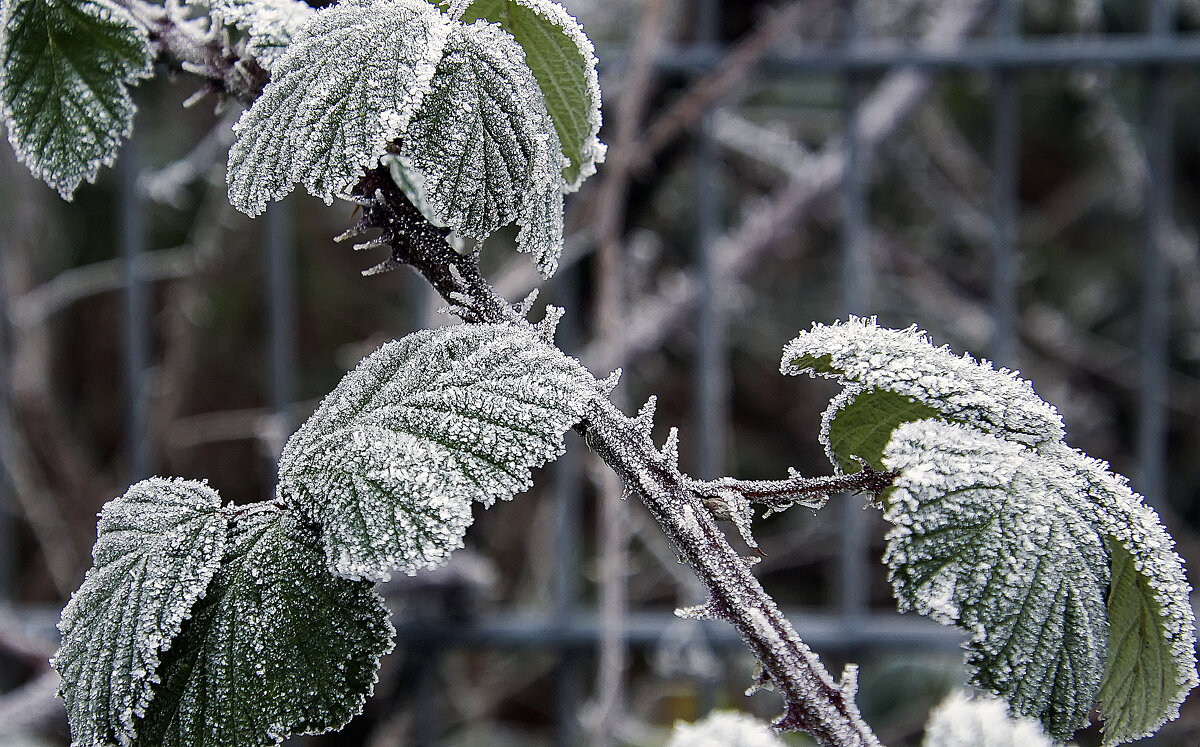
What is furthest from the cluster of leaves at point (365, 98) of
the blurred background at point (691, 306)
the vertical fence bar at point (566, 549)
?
the vertical fence bar at point (566, 549)

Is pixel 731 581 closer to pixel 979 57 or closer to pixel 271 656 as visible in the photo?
pixel 271 656

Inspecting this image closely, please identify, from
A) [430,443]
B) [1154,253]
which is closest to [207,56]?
[430,443]

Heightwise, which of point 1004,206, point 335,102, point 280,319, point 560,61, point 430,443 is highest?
point 1004,206

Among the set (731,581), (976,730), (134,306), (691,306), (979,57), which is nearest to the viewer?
(976,730)

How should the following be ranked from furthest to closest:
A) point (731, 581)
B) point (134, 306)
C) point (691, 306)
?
point (691, 306), point (134, 306), point (731, 581)

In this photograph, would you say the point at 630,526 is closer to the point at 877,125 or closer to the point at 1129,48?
the point at 877,125

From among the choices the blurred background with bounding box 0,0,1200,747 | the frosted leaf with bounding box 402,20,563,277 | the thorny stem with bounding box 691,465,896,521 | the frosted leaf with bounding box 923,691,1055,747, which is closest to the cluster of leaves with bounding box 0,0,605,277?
the frosted leaf with bounding box 402,20,563,277
